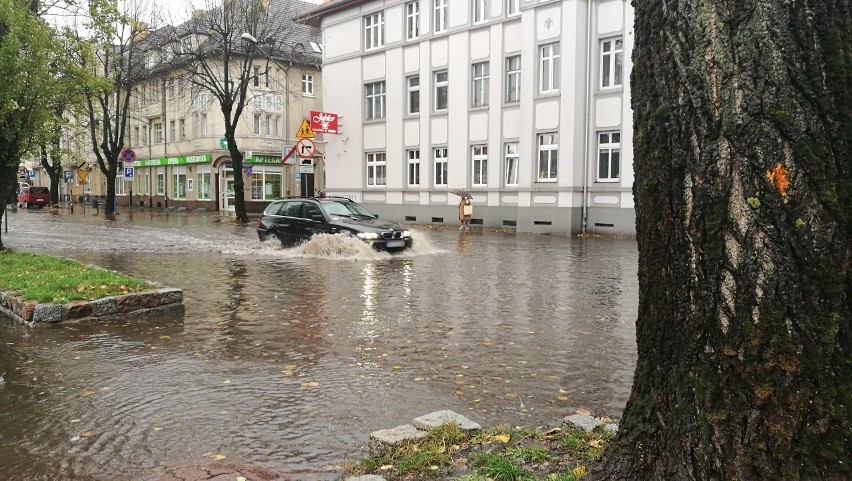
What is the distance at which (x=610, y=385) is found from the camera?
580cm

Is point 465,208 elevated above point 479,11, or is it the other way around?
point 479,11

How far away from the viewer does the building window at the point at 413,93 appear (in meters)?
32.7

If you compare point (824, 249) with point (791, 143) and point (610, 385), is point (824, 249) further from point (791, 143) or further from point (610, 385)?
point (610, 385)

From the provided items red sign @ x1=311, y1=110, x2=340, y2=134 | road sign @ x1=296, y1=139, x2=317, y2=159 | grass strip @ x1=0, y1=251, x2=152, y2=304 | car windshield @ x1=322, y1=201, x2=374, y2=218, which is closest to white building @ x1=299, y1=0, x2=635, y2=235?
red sign @ x1=311, y1=110, x2=340, y2=134

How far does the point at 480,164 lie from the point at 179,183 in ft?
103

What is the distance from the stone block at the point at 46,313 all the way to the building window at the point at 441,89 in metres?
24.7

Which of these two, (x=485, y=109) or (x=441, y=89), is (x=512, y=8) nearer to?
(x=485, y=109)

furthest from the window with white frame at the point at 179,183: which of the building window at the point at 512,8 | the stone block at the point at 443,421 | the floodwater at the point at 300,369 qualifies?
the stone block at the point at 443,421

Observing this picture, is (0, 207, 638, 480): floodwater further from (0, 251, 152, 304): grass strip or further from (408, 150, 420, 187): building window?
(408, 150, 420, 187): building window

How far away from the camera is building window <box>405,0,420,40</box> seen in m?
32.3

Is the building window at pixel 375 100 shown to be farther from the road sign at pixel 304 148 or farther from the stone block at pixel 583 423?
the stone block at pixel 583 423

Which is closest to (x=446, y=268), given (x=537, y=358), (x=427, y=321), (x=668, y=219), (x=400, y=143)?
(x=427, y=321)

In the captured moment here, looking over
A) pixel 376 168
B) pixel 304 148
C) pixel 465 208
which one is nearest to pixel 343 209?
pixel 304 148

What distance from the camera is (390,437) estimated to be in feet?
13.6
